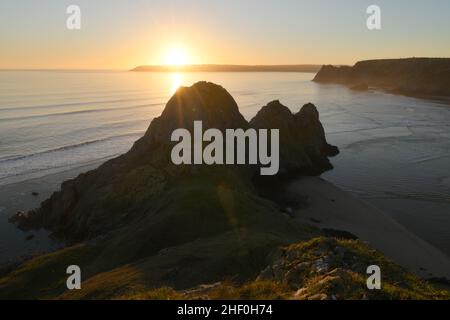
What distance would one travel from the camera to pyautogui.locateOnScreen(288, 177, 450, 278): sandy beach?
120 feet

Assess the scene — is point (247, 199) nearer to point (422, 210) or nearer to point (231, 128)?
point (231, 128)

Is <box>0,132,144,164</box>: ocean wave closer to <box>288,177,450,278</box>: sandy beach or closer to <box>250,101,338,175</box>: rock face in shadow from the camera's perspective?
<box>250,101,338,175</box>: rock face in shadow

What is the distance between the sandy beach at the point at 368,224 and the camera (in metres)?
36.7

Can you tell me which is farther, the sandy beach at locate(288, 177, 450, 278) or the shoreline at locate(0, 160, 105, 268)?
the shoreline at locate(0, 160, 105, 268)

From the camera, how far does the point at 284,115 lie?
222 feet

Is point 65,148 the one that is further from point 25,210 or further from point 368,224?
point 368,224

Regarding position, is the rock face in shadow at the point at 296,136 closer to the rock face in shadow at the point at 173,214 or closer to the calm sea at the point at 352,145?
the rock face in shadow at the point at 173,214

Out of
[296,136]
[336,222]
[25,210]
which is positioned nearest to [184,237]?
[336,222]

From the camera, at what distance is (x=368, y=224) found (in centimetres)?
4488

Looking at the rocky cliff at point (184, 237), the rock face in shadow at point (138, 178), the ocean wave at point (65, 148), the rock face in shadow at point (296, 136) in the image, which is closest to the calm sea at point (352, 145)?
the ocean wave at point (65, 148)

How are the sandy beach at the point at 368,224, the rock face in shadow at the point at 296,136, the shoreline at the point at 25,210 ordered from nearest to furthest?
1. the sandy beach at the point at 368,224
2. the shoreline at the point at 25,210
3. the rock face in shadow at the point at 296,136

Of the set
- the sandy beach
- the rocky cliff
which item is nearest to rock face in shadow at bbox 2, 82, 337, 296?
the rocky cliff

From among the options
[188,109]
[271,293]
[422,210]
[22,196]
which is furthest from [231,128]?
[271,293]
